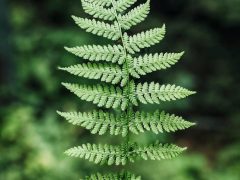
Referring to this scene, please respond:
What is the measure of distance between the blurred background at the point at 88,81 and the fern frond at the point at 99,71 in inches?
154

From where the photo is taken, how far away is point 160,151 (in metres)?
1.84

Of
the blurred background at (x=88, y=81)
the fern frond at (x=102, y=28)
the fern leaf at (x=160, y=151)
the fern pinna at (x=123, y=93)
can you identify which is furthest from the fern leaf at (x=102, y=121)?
the blurred background at (x=88, y=81)

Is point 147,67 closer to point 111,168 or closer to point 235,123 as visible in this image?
point 111,168

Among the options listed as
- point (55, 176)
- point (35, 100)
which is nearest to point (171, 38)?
point (35, 100)

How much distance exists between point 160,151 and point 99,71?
45 centimetres

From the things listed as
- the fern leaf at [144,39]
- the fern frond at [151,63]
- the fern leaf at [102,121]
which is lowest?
the fern leaf at [102,121]

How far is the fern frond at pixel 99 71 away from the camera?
1.85 m

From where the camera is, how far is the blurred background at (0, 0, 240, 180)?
6.08m

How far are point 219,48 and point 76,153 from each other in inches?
341

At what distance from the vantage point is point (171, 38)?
10.2 metres

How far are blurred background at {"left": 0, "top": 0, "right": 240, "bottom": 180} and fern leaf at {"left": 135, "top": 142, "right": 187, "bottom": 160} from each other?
3.89 metres

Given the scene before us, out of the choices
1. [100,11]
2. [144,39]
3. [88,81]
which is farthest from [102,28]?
[88,81]

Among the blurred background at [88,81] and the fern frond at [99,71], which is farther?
the blurred background at [88,81]

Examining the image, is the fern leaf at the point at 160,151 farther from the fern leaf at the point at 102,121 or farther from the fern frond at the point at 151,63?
the fern frond at the point at 151,63
